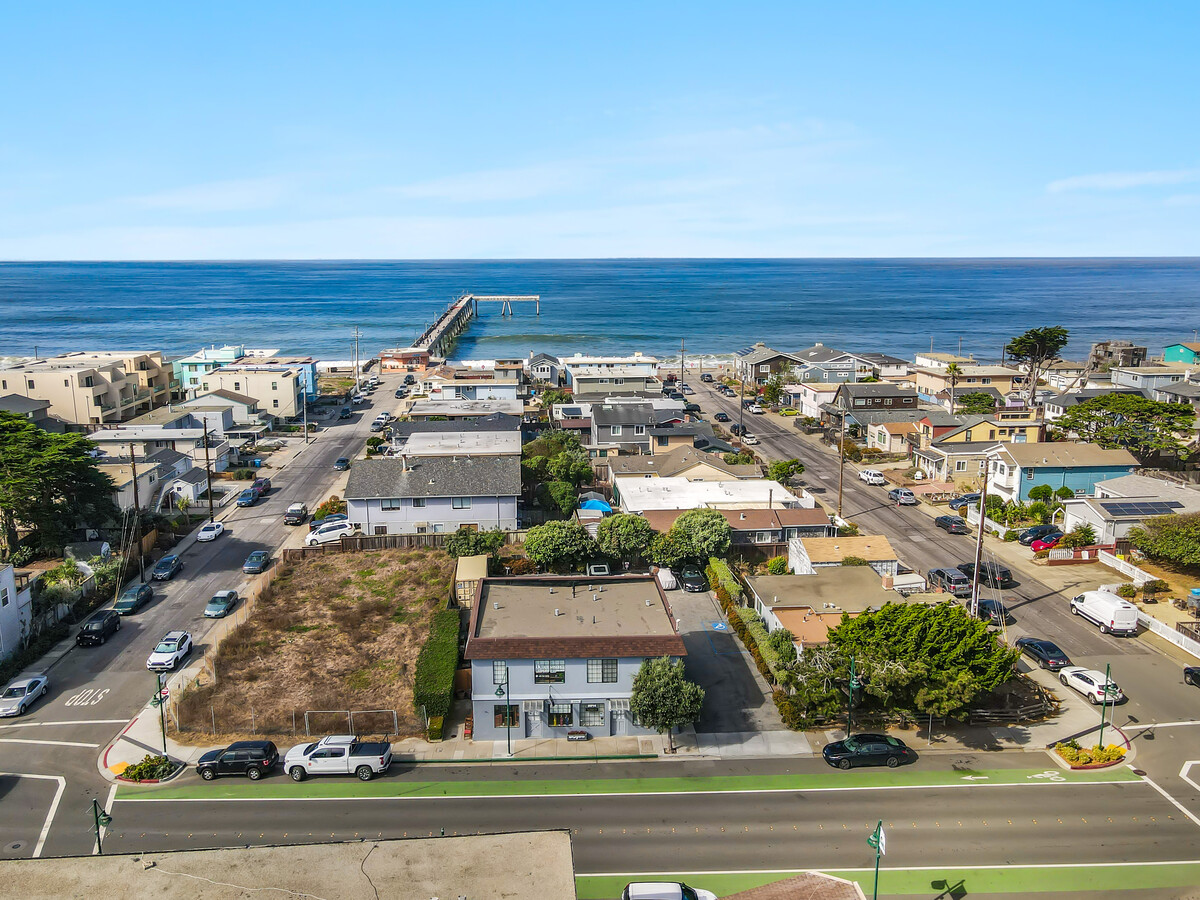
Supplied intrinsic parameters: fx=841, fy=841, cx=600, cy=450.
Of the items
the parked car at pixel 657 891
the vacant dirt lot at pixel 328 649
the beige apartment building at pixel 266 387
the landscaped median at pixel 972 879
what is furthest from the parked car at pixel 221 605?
the beige apartment building at pixel 266 387

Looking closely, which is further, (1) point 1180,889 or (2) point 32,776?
(2) point 32,776

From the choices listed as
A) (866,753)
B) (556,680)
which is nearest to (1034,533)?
(866,753)

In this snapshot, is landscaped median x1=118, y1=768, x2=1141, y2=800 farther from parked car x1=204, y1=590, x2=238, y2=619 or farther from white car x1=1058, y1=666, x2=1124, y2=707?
parked car x1=204, y1=590, x2=238, y2=619

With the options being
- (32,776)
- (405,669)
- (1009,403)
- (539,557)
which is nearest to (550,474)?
(539,557)

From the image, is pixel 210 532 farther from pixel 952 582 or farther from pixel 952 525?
pixel 952 525

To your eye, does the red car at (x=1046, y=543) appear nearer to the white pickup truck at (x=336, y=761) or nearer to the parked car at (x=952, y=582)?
the parked car at (x=952, y=582)

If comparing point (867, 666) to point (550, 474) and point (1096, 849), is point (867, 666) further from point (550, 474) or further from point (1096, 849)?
point (550, 474)

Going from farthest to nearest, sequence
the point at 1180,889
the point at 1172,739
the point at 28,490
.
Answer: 1. the point at 28,490
2. the point at 1172,739
3. the point at 1180,889
